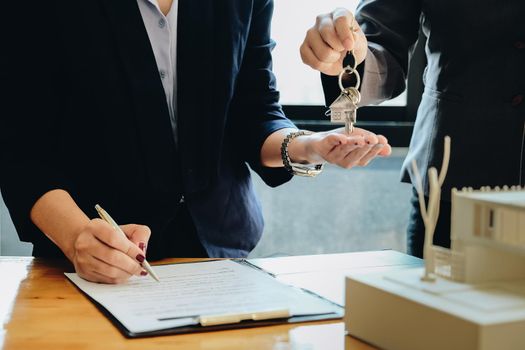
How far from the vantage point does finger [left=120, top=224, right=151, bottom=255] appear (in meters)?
1.38

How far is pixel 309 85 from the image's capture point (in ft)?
11.0

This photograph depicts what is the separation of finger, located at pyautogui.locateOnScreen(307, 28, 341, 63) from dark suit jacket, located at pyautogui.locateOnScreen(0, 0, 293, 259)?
1.02 ft

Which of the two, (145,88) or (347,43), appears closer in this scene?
(347,43)

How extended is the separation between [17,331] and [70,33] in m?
0.75

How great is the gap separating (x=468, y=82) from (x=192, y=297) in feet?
2.93

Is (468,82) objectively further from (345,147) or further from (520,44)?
(345,147)

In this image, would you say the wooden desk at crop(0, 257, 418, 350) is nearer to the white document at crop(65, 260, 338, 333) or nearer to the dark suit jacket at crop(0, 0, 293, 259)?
the white document at crop(65, 260, 338, 333)

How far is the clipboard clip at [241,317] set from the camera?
1089mm

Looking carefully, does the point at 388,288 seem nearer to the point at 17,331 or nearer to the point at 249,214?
the point at 17,331

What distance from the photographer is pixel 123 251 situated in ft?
4.25

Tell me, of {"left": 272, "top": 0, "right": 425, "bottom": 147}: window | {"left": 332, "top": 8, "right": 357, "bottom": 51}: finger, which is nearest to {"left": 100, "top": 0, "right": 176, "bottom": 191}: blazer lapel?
{"left": 332, "top": 8, "right": 357, "bottom": 51}: finger

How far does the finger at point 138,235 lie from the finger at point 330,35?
51 cm

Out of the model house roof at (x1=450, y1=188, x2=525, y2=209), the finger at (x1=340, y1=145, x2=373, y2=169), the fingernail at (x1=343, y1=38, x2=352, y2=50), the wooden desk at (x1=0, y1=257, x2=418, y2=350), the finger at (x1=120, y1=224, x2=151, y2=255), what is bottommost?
the wooden desk at (x1=0, y1=257, x2=418, y2=350)

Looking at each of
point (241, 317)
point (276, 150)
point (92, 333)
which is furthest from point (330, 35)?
point (92, 333)
